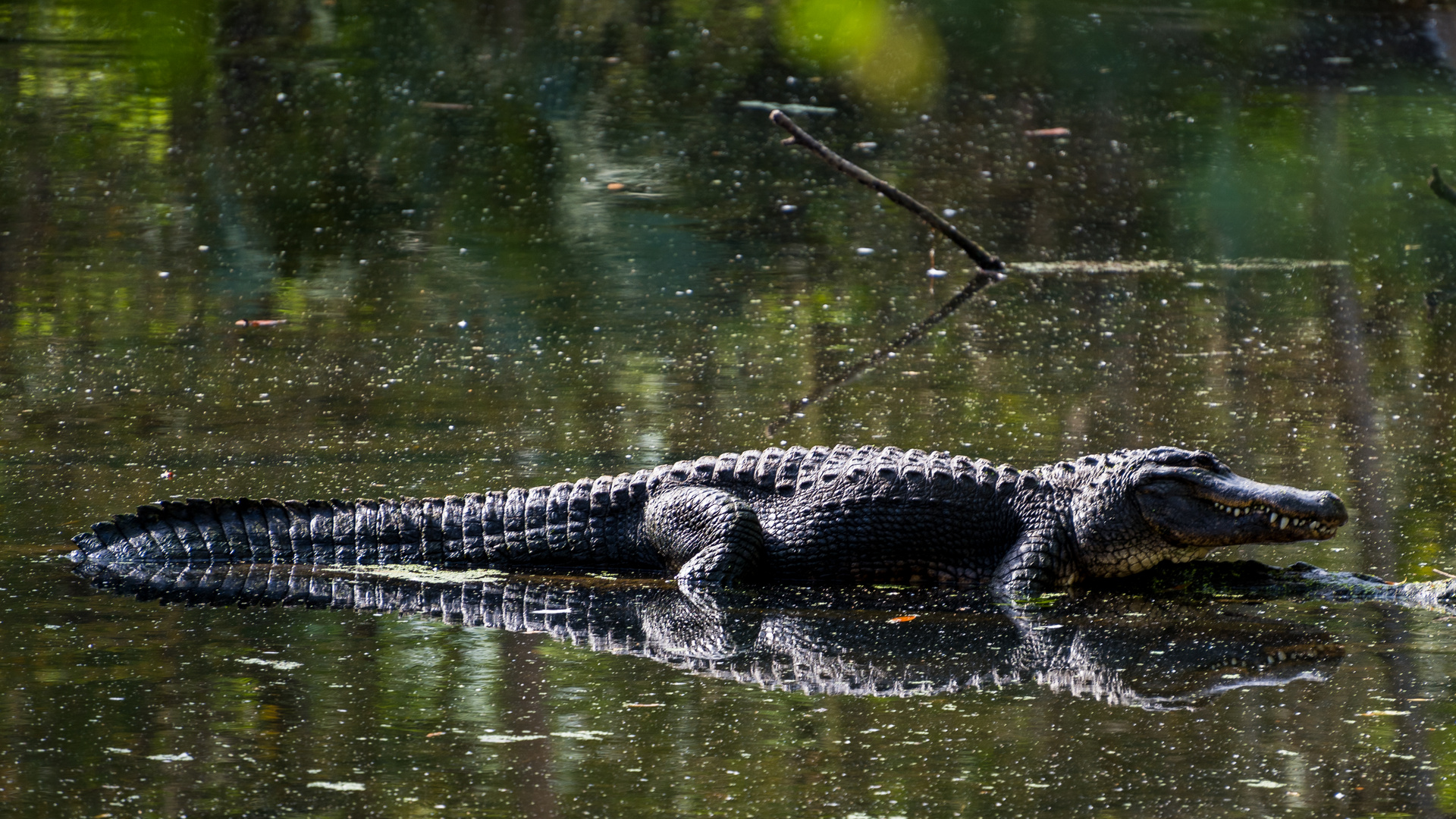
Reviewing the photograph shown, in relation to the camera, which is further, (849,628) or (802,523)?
(802,523)

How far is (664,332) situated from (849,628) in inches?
170

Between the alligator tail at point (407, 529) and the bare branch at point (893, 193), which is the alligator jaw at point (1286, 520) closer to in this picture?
the alligator tail at point (407, 529)

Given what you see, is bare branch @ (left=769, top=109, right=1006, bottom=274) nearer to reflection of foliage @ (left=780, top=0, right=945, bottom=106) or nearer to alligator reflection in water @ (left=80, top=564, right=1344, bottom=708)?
alligator reflection in water @ (left=80, top=564, right=1344, bottom=708)

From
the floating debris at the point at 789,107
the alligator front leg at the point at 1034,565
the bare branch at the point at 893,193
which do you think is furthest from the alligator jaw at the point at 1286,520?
the floating debris at the point at 789,107

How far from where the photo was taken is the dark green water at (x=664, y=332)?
4.31 metres

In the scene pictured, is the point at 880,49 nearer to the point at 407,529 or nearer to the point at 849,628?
the point at 407,529

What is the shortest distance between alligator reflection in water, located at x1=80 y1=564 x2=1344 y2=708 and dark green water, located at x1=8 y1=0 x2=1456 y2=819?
0.33ft

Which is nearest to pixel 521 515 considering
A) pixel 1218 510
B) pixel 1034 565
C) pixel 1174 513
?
pixel 1034 565

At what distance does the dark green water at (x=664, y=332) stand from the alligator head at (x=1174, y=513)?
14.1 inches

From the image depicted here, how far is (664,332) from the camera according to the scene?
958cm

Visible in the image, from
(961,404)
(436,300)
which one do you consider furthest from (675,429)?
(436,300)

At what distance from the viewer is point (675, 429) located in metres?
7.68

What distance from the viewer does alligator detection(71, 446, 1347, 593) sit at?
19.4 feet

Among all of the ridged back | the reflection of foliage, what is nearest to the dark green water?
the reflection of foliage
